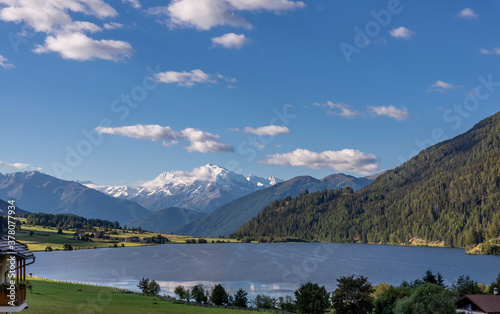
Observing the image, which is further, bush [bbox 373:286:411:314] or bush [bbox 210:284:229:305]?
bush [bbox 210:284:229:305]

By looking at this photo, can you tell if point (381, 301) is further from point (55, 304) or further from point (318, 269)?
point (318, 269)

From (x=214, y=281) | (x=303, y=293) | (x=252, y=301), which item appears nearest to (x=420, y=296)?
(x=303, y=293)

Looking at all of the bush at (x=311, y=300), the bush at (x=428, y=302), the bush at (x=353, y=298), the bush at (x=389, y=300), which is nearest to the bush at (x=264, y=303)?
the bush at (x=311, y=300)

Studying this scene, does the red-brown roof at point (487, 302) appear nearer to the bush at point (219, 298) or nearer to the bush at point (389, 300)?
the bush at point (389, 300)

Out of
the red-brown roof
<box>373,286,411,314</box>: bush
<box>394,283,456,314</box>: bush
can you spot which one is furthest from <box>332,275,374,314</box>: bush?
the red-brown roof

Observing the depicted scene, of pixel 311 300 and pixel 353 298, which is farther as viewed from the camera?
pixel 311 300

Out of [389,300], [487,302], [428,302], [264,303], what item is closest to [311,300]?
[389,300]

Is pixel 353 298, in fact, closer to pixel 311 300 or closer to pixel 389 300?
pixel 311 300

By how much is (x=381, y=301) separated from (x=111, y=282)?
10411 centimetres

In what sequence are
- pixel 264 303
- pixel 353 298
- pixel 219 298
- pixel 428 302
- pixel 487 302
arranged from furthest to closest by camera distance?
pixel 219 298
pixel 264 303
pixel 353 298
pixel 487 302
pixel 428 302

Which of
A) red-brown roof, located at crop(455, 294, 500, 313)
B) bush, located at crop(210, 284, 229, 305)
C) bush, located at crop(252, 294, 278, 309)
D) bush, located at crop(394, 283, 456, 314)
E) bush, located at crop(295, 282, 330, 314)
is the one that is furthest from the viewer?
bush, located at crop(210, 284, 229, 305)

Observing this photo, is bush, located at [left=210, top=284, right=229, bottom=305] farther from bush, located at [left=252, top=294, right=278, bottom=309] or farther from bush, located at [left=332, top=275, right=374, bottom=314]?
bush, located at [left=332, top=275, right=374, bottom=314]

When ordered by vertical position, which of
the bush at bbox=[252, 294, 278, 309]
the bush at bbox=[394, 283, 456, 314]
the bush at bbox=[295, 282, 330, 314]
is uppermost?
the bush at bbox=[394, 283, 456, 314]

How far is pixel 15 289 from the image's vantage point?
1182 inches
